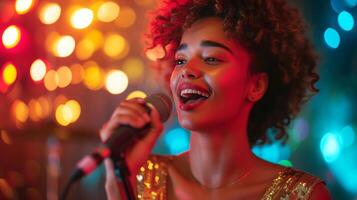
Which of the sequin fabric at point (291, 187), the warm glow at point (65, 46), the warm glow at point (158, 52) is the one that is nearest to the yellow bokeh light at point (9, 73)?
the warm glow at point (65, 46)

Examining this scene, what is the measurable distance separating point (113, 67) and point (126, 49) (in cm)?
14

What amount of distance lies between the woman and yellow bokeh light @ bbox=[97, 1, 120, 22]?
1.55 metres

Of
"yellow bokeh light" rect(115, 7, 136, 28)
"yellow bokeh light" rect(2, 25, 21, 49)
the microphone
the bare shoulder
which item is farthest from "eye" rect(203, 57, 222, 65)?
"yellow bokeh light" rect(115, 7, 136, 28)

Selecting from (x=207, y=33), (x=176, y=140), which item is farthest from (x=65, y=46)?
(x=207, y=33)

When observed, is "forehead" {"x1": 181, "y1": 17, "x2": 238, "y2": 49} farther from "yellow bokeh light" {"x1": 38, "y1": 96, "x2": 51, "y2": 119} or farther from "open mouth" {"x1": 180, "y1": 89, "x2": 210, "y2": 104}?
"yellow bokeh light" {"x1": 38, "y1": 96, "x2": 51, "y2": 119}

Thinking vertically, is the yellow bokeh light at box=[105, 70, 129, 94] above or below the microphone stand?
above

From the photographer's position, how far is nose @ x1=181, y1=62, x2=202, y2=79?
5.81 feet

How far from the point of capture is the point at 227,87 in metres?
1.79

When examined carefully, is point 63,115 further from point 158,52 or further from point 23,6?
point 158,52

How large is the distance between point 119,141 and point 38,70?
2.16m

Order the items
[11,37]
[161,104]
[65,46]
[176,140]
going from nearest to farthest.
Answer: [161,104]
[11,37]
[65,46]
[176,140]

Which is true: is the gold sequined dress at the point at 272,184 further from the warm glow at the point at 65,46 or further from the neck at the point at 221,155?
the warm glow at the point at 65,46

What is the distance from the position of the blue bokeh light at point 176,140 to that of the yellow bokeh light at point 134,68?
42 centimetres

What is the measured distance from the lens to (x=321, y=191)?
6.14ft
